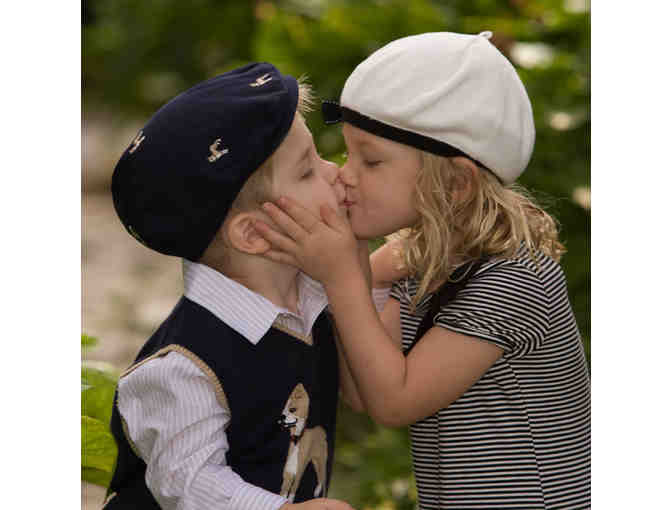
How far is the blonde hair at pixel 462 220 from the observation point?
188 cm

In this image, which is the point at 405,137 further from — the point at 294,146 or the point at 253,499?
the point at 253,499

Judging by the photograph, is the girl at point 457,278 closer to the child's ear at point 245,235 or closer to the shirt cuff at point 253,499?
the child's ear at point 245,235

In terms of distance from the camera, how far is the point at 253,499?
1626 millimetres

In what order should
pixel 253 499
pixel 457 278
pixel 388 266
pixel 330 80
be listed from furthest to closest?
pixel 330 80 → pixel 388 266 → pixel 457 278 → pixel 253 499

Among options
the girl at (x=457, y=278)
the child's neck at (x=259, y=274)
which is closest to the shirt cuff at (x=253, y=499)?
the girl at (x=457, y=278)

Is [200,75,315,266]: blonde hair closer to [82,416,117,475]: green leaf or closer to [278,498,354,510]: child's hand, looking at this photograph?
[82,416,117,475]: green leaf

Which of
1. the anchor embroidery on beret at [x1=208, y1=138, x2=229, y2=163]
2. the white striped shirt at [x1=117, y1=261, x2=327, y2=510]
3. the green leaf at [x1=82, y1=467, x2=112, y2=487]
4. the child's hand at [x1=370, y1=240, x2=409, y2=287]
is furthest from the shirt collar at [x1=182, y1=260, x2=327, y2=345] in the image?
the green leaf at [x1=82, y1=467, x2=112, y2=487]

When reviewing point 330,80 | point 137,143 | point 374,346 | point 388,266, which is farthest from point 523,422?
point 330,80

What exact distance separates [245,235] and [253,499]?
56 centimetres

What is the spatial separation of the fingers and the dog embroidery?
343 mm

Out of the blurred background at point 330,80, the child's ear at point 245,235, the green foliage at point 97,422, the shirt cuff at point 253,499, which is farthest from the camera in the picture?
the blurred background at point 330,80

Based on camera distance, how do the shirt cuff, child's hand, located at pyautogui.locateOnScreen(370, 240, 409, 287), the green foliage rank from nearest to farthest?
1. the shirt cuff
2. the green foliage
3. child's hand, located at pyautogui.locateOnScreen(370, 240, 409, 287)

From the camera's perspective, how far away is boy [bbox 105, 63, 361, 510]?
1.66m
